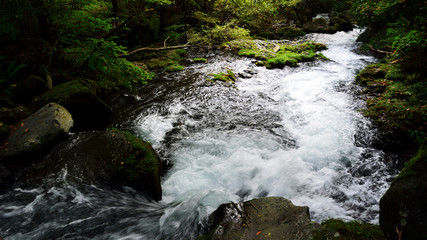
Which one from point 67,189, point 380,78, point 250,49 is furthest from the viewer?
point 250,49

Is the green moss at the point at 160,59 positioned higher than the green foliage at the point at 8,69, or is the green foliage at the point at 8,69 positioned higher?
the green foliage at the point at 8,69

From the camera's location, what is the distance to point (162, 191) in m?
4.74

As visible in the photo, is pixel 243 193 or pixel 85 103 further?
pixel 85 103

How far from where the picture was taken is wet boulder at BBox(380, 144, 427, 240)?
7.14ft

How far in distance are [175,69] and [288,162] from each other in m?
8.67

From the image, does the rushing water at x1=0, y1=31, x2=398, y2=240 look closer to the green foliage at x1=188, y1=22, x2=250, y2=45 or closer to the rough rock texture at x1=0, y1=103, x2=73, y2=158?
the rough rock texture at x1=0, y1=103, x2=73, y2=158

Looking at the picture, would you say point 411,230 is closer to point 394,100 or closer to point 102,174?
point 102,174

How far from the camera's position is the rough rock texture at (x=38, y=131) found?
4562mm

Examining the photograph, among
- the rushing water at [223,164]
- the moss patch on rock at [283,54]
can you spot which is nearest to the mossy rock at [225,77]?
the rushing water at [223,164]

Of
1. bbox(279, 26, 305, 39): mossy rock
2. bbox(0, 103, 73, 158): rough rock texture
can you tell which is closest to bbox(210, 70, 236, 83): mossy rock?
bbox(0, 103, 73, 158): rough rock texture

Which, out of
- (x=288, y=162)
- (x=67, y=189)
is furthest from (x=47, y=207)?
(x=288, y=162)

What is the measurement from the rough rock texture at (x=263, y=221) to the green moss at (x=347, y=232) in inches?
4.8

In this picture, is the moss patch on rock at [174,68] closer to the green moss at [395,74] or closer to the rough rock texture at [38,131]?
the rough rock texture at [38,131]

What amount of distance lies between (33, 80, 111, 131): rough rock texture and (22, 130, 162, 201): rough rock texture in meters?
1.52
